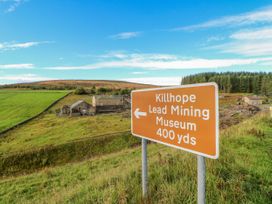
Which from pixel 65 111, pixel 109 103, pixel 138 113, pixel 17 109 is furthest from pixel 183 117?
pixel 17 109

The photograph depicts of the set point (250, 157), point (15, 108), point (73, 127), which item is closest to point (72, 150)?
point (73, 127)

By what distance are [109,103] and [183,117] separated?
50.5m

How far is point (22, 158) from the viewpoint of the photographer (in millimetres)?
20453

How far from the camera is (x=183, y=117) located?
2408 mm

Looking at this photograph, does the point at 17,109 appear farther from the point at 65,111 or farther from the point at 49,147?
the point at 49,147

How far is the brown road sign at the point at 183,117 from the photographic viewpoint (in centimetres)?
203

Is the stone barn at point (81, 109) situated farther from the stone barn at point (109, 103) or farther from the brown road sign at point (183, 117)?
the brown road sign at point (183, 117)

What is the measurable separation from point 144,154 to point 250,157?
138 inches

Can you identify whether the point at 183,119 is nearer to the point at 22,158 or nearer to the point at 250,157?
the point at 250,157

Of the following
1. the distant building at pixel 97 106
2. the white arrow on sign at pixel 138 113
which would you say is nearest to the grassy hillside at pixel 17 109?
the distant building at pixel 97 106

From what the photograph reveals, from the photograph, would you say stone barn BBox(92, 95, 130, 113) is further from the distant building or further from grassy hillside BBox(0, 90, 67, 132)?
grassy hillside BBox(0, 90, 67, 132)

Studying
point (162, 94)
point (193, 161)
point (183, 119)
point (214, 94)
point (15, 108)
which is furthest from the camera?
point (15, 108)

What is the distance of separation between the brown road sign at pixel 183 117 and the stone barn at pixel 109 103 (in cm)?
4727

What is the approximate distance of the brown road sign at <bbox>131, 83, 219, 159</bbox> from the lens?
2034 mm
